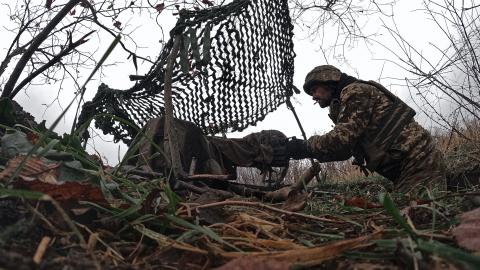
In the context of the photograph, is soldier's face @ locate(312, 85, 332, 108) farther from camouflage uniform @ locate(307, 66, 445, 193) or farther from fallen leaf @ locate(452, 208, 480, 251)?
fallen leaf @ locate(452, 208, 480, 251)

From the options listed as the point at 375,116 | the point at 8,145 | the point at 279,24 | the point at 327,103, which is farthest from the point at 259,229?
the point at 327,103

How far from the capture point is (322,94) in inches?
167

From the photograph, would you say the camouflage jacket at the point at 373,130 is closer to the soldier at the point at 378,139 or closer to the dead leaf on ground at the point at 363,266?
the soldier at the point at 378,139

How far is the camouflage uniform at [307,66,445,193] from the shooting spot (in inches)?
150

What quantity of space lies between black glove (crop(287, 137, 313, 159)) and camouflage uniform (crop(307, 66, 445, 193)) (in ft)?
0.15

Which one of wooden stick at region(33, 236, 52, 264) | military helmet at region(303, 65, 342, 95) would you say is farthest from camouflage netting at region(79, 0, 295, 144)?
wooden stick at region(33, 236, 52, 264)

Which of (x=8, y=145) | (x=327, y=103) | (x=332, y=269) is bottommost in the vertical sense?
(x=332, y=269)

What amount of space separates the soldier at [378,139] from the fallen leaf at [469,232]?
2.81 metres

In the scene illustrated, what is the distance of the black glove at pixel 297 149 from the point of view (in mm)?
3793

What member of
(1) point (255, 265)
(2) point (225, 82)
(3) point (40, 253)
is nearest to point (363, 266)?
(1) point (255, 265)

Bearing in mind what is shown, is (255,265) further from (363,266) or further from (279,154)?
(279,154)

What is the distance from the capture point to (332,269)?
84cm

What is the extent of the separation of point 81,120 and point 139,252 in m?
2.84

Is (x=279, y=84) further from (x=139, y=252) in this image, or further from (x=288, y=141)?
(x=139, y=252)
